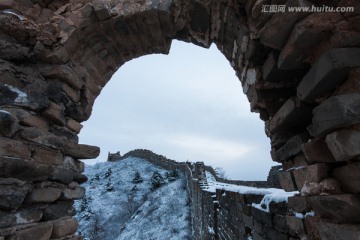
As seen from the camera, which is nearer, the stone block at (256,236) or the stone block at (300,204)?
the stone block at (300,204)

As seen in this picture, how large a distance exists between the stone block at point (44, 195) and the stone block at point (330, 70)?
2349mm

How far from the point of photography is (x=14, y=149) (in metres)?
2.11

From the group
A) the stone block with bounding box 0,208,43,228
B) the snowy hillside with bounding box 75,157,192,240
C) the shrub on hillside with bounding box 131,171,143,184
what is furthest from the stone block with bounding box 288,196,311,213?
the shrub on hillside with bounding box 131,171,143,184

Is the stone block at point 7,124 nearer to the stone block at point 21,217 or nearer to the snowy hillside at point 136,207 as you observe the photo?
the stone block at point 21,217

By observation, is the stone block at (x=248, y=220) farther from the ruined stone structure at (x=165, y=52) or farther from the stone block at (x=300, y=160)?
the stone block at (x=300, y=160)

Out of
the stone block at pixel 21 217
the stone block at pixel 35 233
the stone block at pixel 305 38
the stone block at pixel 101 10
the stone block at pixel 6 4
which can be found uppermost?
the stone block at pixel 101 10

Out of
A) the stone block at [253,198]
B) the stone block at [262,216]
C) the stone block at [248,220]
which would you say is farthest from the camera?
the stone block at [248,220]

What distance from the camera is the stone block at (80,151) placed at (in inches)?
110

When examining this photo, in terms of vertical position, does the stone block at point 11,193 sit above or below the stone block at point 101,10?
below

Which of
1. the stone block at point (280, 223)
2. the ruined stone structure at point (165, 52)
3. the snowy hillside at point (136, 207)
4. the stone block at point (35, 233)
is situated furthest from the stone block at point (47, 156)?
the snowy hillside at point (136, 207)

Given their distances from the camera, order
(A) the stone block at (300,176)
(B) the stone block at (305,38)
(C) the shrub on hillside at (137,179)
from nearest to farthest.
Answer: (B) the stone block at (305,38)
(A) the stone block at (300,176)
(C) the shrub on hillside at (137,179)

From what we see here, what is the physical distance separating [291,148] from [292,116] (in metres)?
0.28

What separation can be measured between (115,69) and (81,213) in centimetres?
2123

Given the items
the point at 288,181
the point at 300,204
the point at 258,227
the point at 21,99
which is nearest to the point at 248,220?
the point at 258,227
